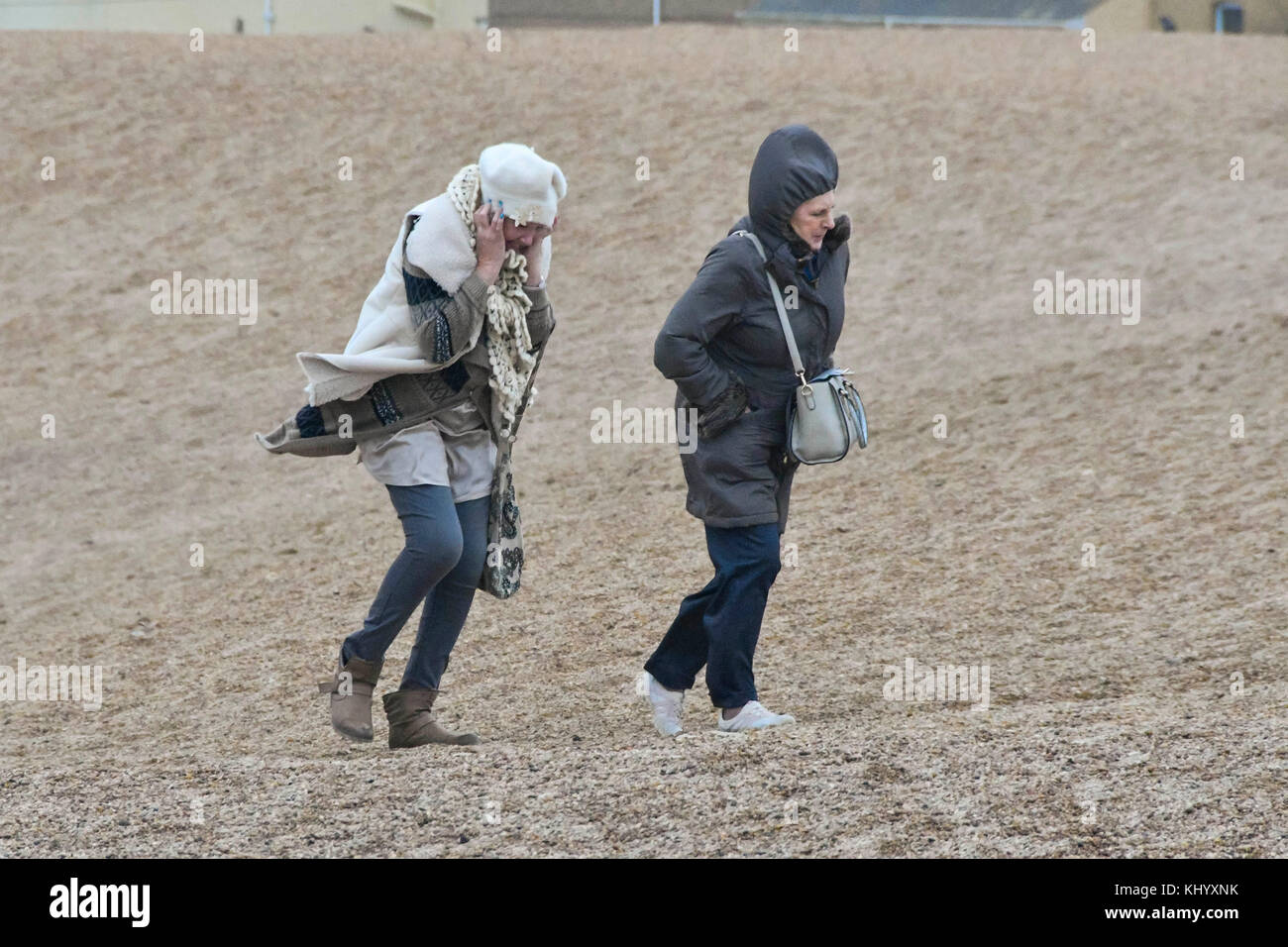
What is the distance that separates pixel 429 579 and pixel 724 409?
38.2 inches

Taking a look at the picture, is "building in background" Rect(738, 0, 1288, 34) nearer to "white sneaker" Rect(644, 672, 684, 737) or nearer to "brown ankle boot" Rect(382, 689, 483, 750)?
"white sneaker" Rect(644, 672, 684, 737)

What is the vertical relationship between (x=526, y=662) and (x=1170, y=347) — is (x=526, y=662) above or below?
below

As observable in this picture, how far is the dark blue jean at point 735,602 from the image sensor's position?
4531mm

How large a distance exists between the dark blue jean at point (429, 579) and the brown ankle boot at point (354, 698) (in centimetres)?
3

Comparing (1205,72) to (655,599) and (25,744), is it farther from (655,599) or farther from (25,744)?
(25,744)

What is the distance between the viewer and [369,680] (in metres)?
4.53

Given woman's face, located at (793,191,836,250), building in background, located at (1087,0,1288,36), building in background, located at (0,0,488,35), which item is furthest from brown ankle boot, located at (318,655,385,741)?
building in background, located at (1087,0,1288,36)

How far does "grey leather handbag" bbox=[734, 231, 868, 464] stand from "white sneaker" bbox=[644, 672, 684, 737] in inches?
33.6

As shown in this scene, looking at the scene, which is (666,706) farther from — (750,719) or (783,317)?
(783,317)

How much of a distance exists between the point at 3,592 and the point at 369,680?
15.3 feet

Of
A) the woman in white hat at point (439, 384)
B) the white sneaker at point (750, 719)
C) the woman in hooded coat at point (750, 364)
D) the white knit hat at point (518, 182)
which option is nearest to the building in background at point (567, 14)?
the woman in white hat at point (439, 384)

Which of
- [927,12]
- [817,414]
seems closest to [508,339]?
[817,414]

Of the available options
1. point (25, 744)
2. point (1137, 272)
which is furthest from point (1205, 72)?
point (25, 744)

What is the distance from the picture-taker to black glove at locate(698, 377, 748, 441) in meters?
4.52
